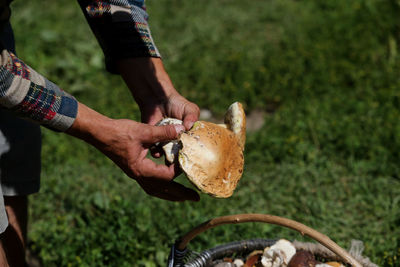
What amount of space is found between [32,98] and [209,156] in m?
0.70

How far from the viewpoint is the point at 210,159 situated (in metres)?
1.71

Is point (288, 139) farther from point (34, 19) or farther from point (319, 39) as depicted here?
point (34, 19)

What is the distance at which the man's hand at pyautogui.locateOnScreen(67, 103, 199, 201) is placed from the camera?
5.34 ft

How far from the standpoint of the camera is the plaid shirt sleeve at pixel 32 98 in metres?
1.51

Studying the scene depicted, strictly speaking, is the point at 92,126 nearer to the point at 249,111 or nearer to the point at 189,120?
the point at 189,120

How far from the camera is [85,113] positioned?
1640mm

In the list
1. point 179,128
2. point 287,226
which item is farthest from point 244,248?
point 179,128

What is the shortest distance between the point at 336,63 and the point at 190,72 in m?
1.46

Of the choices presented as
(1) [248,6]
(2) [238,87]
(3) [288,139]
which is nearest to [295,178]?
(3) [288,139]

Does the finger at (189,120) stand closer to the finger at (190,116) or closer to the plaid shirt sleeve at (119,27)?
the finger at (190,116)

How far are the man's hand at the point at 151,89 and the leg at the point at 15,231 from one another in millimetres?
801

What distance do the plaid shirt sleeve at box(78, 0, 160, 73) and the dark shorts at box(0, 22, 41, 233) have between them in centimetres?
38

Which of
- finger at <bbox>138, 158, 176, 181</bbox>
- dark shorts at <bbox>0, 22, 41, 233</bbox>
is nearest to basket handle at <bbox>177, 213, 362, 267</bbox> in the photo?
Answer: finger at <bbox>138, 158, 176, 181</bbox>

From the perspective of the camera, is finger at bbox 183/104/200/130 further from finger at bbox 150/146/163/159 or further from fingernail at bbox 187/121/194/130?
finger at bbox 150/146/163/159
